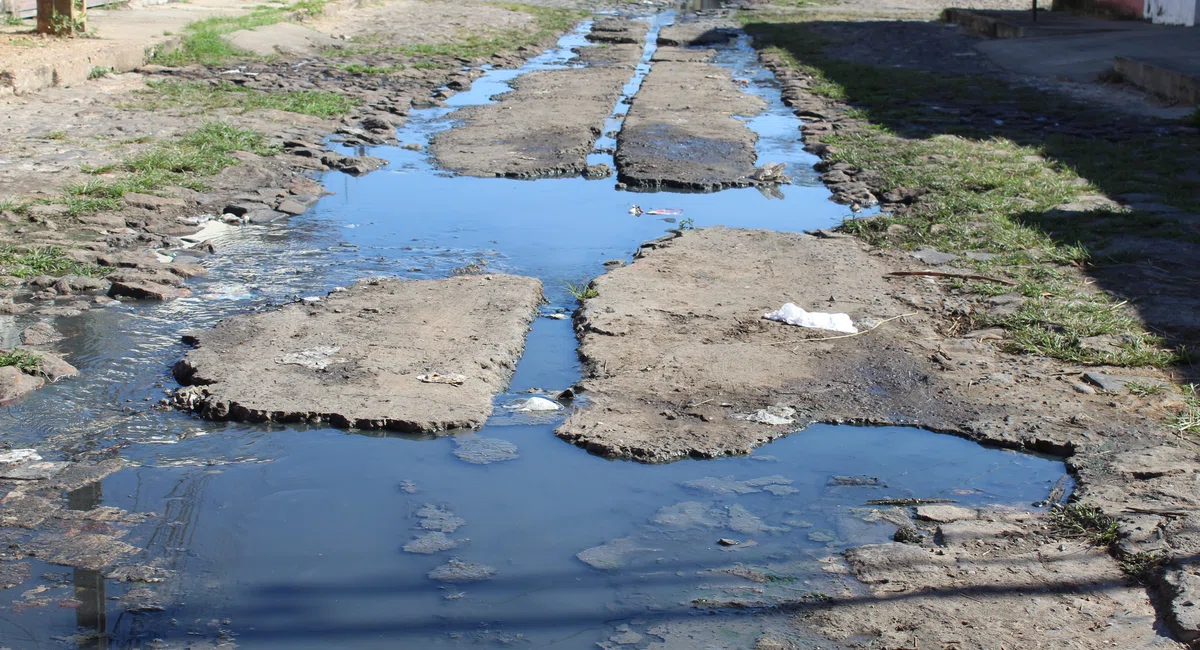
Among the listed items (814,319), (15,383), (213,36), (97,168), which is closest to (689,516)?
(814,319)

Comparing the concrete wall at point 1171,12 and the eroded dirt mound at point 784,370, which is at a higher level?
the concrete wall at point 1171,12

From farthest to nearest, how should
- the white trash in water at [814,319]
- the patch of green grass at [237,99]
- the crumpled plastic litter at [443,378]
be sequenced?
the patch of green grass at [237,99], the white trash in water at [814,319], the crumpled plastic litter at [443,378]

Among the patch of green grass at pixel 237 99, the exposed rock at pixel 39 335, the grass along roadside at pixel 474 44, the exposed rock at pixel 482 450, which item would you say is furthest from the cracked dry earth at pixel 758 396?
the grass along roadside at pixel 474 44

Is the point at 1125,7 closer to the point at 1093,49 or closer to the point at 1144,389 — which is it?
the point at 1093,49

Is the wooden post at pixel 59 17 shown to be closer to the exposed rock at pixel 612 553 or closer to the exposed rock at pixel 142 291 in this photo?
the exposed rock at pixel 142 291

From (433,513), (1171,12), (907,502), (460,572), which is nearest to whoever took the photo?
(460,572)

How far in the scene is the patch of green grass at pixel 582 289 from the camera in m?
5.53

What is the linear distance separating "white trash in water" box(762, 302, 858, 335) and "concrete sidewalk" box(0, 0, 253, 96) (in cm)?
820

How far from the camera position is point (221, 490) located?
360cm

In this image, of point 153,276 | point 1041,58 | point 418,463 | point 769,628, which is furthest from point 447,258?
point 1041,58

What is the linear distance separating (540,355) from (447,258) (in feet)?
5.25

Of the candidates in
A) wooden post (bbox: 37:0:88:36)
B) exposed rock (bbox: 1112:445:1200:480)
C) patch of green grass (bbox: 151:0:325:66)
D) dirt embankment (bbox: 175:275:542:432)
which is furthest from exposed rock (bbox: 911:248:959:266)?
wooden post (bbox: 37:0:88:36)

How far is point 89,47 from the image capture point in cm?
1227

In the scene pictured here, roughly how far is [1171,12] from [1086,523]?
1719 cm
